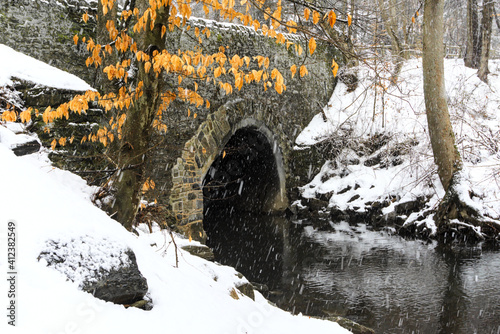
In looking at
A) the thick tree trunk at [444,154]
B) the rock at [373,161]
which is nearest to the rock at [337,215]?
the rock at [373,161]

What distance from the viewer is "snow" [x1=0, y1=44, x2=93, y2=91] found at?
3.26m

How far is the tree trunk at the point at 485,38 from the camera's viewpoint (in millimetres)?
12695

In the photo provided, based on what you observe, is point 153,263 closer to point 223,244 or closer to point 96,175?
point 96,175

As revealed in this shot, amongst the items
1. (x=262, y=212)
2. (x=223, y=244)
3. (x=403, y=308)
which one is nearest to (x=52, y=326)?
(x=403, y=308)

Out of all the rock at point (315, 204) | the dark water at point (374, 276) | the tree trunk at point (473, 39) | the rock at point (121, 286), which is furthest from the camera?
the tree trunk at point (473, 39)

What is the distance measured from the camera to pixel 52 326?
4.95 ft

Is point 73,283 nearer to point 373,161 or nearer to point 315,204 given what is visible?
point 315,204

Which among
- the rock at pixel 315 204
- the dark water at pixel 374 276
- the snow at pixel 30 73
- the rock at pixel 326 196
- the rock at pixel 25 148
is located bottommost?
the dark water at pixel 374 276

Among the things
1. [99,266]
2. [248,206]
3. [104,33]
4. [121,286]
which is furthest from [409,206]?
[99,266]

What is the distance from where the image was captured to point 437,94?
309 inches

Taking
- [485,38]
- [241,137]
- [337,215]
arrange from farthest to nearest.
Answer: [485,38] → [241,137] → [337,215]

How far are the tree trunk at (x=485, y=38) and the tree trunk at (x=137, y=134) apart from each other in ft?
40.4

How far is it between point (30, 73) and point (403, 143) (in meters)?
9.70

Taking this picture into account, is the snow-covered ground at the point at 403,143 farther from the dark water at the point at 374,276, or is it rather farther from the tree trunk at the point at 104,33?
the tree trunk at the point at 104,33
